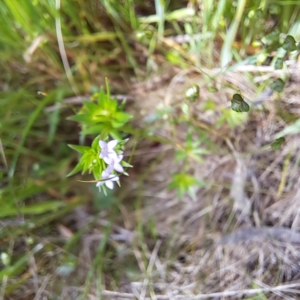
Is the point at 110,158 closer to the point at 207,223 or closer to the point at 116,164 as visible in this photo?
the point at 116,164

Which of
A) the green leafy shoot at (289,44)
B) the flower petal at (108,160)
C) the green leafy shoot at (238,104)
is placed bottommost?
the flower petal at (108,160)

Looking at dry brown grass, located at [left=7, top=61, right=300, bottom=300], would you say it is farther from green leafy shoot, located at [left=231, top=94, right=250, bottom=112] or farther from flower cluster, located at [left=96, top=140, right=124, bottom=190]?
flower cluster, located at [left=96, top=140, right=124, bottom=190]

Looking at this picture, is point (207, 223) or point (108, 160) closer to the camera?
point (108, 160)

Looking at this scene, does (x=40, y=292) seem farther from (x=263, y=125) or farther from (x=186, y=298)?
(x=263, y=125)

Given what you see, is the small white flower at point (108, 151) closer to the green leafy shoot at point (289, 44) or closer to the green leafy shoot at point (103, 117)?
the green leafy shoot at point (103, 117)

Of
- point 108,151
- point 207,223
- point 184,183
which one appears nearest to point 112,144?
point 108,151

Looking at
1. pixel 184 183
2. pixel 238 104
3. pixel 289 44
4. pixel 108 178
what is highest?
pixel 289 44

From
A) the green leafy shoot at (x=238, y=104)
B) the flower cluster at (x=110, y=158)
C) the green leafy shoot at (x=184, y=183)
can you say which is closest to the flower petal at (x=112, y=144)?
the flower cluster at (x=110, y=158)
